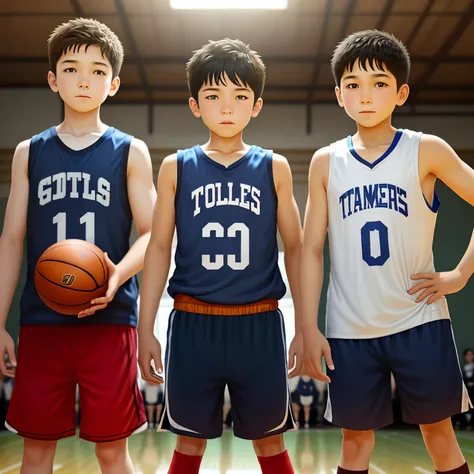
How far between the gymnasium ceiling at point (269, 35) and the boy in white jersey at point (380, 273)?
5.62 m

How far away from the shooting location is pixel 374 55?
2.42 m

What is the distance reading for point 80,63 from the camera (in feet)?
8.20

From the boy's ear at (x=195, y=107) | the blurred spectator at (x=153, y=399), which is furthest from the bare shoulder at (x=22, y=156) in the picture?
the blurred spectator at (x=153, y=399)

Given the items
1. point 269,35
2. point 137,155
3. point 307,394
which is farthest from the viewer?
point 307,394

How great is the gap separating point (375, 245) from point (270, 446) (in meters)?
0.83

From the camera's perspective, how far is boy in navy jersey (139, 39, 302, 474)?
7.61 ft

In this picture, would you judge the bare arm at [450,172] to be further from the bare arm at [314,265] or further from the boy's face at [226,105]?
the boy's face at [226,105]

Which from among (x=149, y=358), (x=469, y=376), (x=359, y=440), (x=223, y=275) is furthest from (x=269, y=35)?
(x=359, y=440)

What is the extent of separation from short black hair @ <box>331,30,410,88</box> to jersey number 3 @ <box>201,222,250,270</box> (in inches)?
27.8

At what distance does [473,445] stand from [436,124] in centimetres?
513

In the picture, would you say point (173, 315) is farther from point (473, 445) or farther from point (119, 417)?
point (473, 445)

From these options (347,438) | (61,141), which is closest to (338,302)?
(347,438)

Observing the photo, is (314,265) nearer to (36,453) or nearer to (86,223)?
(86,223)

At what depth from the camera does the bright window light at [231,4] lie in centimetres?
706
